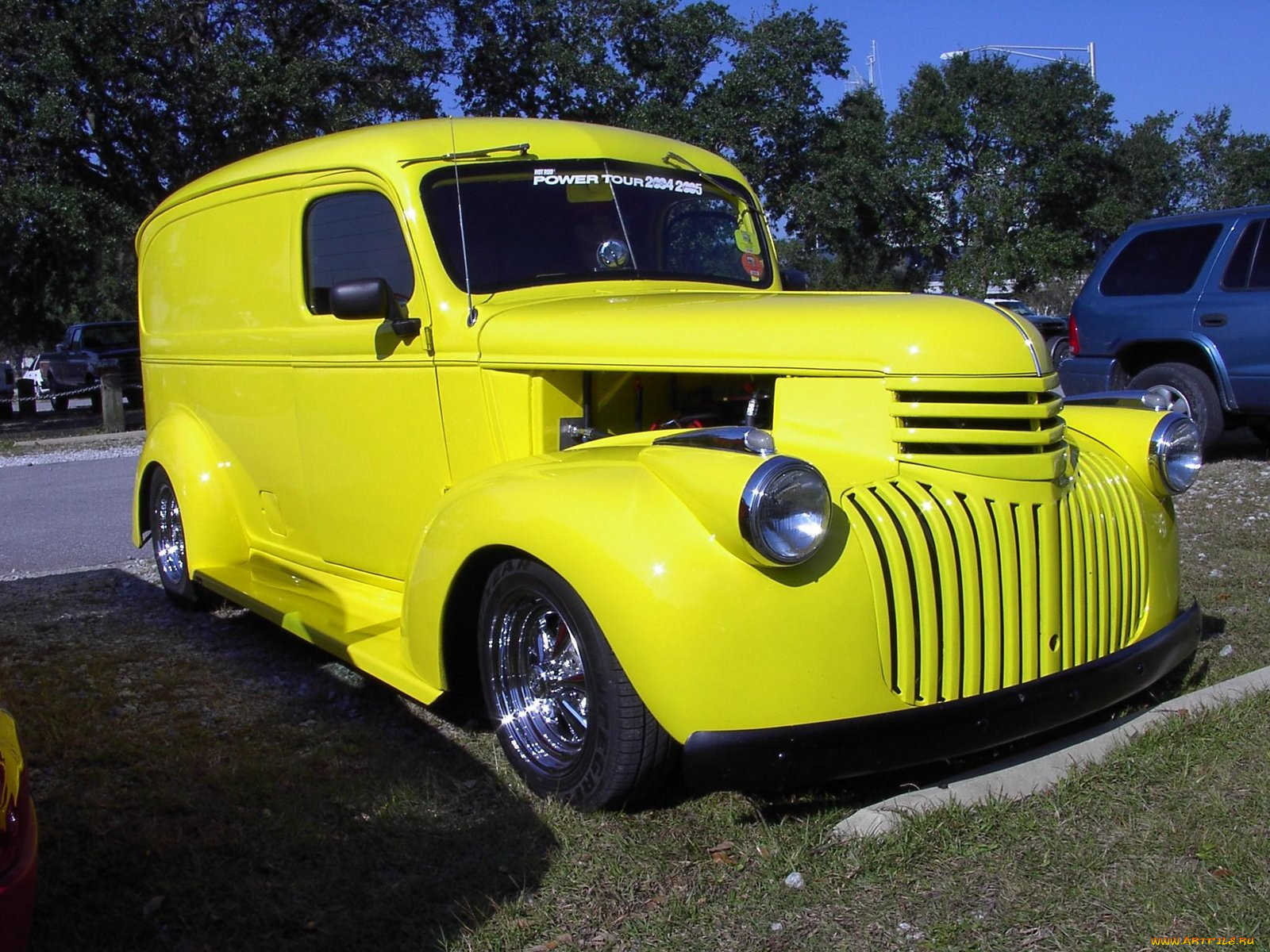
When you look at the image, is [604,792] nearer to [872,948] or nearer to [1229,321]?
[872,948]

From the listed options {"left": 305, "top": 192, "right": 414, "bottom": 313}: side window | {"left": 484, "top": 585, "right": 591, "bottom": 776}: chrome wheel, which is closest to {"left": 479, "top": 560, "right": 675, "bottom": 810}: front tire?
{"left": 484, "top": 585, "right": 591, "bottom": 776}: chrome wheel

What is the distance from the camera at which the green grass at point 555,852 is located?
2.72m

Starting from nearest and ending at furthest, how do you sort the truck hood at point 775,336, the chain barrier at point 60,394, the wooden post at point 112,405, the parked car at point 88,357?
the truck hood at point 775,336
the chain barrier at point 60,394
the wooden post at point 112,405
the parked car at point 88,357

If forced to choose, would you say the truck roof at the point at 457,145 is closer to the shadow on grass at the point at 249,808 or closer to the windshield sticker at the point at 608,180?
the windshield sticker at the point at 608,180

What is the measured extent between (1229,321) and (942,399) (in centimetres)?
665

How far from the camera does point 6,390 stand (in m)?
22.8

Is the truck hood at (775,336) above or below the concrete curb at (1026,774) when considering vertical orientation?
above

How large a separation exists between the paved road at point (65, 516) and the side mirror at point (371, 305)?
12.9 feet

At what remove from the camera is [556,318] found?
383cm

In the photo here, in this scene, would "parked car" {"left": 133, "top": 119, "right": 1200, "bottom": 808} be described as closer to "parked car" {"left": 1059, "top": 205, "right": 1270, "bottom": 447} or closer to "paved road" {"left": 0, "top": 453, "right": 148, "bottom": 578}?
"paved road" {"left": 0, "top": 453, "right": 148, "bottom": 578}

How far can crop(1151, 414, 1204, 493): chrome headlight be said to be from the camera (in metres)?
3.80

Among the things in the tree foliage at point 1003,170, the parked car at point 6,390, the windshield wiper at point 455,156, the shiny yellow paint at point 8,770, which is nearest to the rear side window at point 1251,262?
the windshield wiper at point 455,156

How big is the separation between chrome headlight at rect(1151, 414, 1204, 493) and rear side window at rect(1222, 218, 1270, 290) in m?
5.75

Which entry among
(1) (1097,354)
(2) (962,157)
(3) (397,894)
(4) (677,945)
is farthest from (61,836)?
(2) (962,157)
